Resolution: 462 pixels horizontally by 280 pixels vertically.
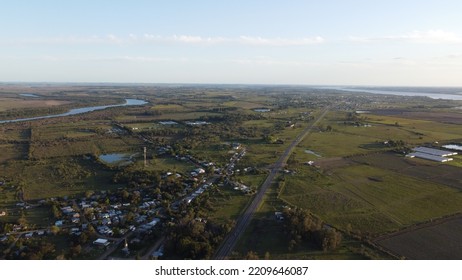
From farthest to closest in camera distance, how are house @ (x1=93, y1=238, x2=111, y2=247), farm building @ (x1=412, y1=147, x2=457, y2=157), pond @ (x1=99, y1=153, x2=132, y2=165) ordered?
farm building @ (x1=412, y1=147, x2=457, y2=157) → pond @ (x1=99, y1=153, x2=132, y2=165) → house @ (x1=93, y1=238, x2=111, y2=247)

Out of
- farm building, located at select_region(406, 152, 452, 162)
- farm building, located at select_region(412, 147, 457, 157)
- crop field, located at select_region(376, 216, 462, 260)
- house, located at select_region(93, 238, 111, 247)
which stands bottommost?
house, located at select_region(93, 238, 111, 247)

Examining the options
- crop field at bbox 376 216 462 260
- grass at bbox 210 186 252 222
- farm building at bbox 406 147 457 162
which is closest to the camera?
crop field at bbox 376 216 462 260

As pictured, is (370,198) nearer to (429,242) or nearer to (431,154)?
(429,242)

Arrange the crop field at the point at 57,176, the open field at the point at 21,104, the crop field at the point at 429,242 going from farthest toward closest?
the open field at the point at 21,104, the crop field at the point at 57,176, the crop field at the point at 429,242

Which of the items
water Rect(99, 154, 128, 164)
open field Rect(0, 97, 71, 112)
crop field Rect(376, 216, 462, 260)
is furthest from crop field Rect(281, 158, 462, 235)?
open field Rect(0, 97, 71, 112)

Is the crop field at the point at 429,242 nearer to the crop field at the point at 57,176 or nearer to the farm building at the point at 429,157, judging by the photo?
the farm building at the point at 429,157

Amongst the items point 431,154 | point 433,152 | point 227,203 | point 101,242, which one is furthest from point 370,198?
point 433,152

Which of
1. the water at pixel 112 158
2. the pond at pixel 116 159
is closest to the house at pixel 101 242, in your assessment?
the pond at pixel 116 159

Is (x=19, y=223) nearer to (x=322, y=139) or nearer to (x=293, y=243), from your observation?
(x=293, y=243)

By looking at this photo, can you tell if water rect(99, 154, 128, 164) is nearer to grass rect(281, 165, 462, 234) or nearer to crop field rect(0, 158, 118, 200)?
crop field rect(0, 158, 118, 200)
